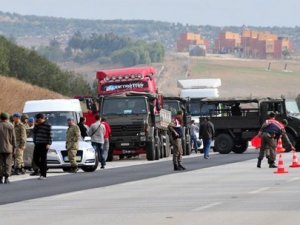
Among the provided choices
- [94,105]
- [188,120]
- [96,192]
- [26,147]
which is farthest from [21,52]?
[96,192]

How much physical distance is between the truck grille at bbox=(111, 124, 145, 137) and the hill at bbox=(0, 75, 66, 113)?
42.3m

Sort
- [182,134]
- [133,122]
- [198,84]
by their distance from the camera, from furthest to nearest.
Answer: [198,84], [133,122], [182,134]

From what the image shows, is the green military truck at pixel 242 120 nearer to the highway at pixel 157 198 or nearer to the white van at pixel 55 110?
the white van at pixel 55 110

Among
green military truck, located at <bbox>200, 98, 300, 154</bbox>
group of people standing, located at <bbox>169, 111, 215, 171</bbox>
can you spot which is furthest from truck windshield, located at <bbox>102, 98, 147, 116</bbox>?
green military truck, located at <bbox>200, 98, 300, 154</bbox>

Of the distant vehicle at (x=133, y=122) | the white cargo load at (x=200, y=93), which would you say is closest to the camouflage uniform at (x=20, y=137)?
the distant vehicle at (x=133, y=122)

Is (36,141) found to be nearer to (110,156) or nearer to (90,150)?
(90,150)

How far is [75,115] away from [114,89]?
763 cm

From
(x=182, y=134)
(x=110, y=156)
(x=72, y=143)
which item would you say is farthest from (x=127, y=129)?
(x=72, y=143)

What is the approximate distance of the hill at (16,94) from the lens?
306ft

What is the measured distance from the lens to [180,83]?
244 ft

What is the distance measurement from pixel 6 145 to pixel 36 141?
1395mm

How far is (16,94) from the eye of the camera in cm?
10044

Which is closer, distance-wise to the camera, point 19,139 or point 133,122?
point 19,139

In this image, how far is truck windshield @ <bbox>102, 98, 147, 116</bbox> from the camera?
161 ft
